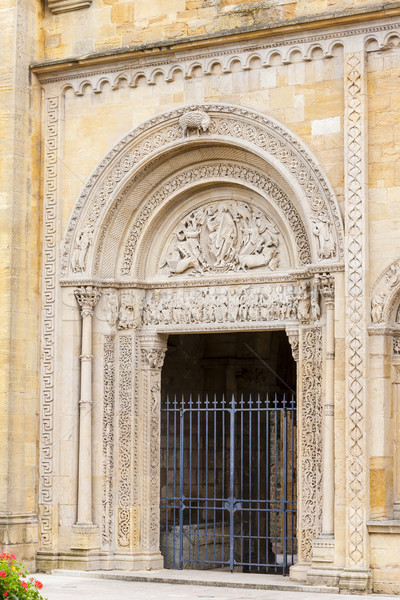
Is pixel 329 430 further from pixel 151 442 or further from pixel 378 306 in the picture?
pixel 151 442

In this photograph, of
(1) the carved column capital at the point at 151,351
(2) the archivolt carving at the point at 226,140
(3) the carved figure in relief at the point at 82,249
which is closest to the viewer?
(2) the archivolt carving at the point at 226,140

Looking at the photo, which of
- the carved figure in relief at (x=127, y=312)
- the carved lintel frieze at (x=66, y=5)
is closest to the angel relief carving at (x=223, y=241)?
the carved figure in relief at (x=127, y=312)

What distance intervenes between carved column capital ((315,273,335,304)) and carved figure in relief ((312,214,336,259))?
0.22 m

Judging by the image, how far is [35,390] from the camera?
1493cm

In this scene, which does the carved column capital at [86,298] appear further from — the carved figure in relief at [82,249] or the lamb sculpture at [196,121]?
the lamb sculpture at [196,121]

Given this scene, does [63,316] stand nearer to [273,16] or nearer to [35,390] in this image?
[35,390]

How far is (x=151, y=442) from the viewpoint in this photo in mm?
14914

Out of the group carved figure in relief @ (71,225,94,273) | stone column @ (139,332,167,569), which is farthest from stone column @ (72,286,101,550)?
stone column @ (139,332,167,569)

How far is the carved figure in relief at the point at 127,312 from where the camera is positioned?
15047 mm

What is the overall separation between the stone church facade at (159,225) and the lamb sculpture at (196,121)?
2 centimetres

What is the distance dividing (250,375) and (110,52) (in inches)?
244

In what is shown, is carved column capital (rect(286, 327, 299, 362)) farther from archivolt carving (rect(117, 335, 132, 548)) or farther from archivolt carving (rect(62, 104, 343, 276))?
archivolt carving (rect(117, 335, 132, 548))

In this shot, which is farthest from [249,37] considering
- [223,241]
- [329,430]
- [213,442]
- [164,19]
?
[213,442]

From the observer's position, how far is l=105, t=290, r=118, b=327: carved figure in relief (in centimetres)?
1498
